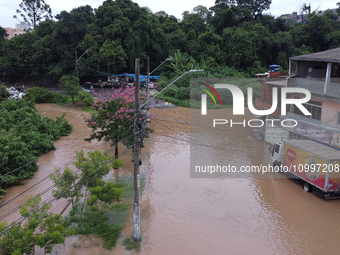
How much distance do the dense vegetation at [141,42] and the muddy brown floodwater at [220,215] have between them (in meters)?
27.3

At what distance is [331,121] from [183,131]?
41.8 feet

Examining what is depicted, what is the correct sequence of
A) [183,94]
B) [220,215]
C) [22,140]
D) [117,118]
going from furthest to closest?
[183,94] → [22,140] → [117,118] → [220,215]

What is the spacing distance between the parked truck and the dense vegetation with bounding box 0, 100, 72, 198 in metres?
12.5

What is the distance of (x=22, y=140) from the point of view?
2070 centimetres

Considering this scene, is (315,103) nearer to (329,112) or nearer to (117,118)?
(329,112)

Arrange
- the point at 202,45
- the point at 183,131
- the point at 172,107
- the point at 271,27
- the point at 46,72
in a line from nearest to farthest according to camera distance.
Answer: the point at 183,131 < the point at 172,107 < the point at 46,72 < the point at 202,45 < the point at 271,27

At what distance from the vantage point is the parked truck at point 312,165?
14539mm

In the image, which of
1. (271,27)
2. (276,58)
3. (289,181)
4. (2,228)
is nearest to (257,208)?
(289,181)

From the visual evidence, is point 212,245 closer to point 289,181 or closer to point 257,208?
point 257,208

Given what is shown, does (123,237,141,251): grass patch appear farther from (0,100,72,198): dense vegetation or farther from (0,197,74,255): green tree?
(0,100,72,198): dense vegetation

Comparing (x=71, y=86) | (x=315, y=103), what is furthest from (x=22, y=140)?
(x=315, y=103)

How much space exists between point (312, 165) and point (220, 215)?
16.7ft

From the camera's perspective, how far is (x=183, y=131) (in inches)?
1135

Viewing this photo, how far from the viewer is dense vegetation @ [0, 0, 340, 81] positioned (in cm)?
4547
